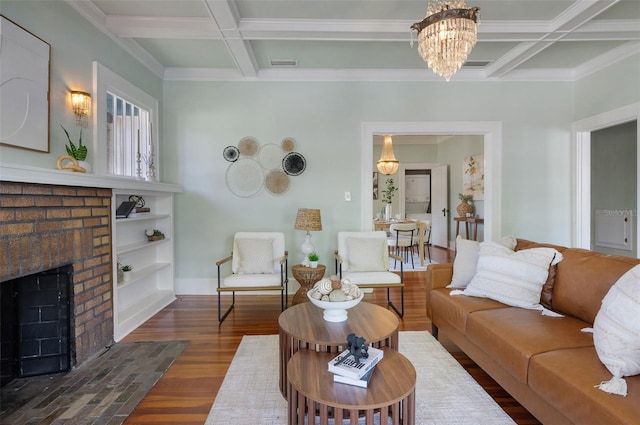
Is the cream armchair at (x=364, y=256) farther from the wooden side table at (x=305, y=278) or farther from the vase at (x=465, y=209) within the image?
the vase at (x=465, y=209)

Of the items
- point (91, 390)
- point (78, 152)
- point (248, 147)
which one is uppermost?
point (248, 147)

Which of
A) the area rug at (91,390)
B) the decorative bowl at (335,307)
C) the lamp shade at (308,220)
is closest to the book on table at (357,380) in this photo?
the decorative bowl at (335,307)

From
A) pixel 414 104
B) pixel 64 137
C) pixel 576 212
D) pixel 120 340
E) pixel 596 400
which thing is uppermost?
pixel 414 104

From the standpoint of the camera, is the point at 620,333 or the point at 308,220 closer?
the point at 620,333

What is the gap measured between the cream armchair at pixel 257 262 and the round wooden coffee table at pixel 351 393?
5.52 ft

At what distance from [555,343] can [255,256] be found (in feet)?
9.06

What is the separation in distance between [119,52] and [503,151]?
4625 millimetres

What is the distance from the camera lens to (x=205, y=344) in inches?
107

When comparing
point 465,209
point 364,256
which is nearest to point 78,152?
point 364,256

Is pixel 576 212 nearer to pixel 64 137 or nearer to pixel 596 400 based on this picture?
pixel 596 400

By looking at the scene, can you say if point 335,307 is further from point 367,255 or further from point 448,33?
point 448,33

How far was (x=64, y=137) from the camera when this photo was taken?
8.11 feet

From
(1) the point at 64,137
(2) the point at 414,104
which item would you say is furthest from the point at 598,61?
(1) the point at 64,137

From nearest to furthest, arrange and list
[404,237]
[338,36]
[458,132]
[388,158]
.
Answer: [338,36]
[458,132]
[404,237]
[388,158]
